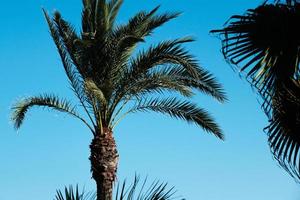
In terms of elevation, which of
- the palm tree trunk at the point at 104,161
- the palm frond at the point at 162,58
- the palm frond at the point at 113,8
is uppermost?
the palm frond at the point at 113,8

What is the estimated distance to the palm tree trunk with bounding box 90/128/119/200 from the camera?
527 inches

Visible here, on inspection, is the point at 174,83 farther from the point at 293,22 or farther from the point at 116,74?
the point at 293,22

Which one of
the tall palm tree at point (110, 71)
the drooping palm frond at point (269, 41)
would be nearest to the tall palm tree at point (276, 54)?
the drooping palm frond at point (269, 41)

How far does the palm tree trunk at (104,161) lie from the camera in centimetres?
1340

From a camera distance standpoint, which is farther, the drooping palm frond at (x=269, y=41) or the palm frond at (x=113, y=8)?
the palm frond at (x=113, y=8)

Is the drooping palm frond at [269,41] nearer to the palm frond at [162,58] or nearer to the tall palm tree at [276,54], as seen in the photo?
the tall palm tree at [276,54]

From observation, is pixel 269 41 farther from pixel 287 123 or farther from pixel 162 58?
pixel 162 58

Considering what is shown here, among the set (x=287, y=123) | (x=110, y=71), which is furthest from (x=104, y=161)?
(x=287, y=123)

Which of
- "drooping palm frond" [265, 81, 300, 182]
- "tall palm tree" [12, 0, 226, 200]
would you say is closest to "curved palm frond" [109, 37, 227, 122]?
"tall palm tree" [12, 0, 226, 200]

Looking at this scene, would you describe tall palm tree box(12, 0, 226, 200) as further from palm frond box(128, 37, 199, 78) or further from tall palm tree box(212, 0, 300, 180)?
tall palm tree box(212, 0, 300, 180)

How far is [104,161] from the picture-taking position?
13.5 m

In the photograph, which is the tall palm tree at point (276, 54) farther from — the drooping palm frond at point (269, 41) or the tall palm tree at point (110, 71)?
the tall palm tree at point (110, 71)

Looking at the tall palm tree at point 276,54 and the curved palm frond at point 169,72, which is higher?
the curved palm frond at point 169,72

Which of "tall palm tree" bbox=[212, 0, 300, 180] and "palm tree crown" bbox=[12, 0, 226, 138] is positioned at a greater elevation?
"palm tree crown" bbox=[12, 0, 226, 138]
